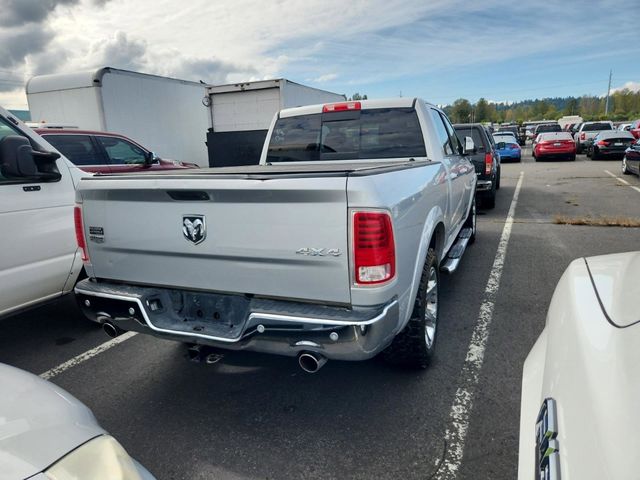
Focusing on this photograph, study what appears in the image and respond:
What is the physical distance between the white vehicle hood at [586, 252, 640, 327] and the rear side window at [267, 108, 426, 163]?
258cm

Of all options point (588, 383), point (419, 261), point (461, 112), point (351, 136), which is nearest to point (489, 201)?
point (351, 136)

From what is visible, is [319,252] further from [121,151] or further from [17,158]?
[121,151]

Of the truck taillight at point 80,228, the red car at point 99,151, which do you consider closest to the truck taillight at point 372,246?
the truck taillight at point 80,228

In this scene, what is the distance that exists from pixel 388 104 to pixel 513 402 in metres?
2.81

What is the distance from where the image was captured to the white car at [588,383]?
0.98m

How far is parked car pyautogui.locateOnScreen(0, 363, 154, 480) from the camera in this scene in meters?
1.26

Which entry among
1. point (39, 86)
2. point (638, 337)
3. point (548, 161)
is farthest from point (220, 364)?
point (548, 161)

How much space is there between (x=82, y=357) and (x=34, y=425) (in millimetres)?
2807

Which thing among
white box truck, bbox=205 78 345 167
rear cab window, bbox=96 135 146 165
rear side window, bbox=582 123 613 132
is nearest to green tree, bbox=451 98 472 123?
rear side window, bbox=582 123 613 132

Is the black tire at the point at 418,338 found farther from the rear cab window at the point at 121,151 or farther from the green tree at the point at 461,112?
the green tree at the point at 461,112

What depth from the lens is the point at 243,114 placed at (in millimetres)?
12945

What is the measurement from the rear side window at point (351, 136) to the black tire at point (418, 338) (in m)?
1.35

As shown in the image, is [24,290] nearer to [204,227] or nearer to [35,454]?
[204,227]

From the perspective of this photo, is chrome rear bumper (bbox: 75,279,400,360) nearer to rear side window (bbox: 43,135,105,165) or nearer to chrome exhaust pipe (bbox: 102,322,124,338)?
chrome exhaust pipe (bbox: 102,322,124,338)
